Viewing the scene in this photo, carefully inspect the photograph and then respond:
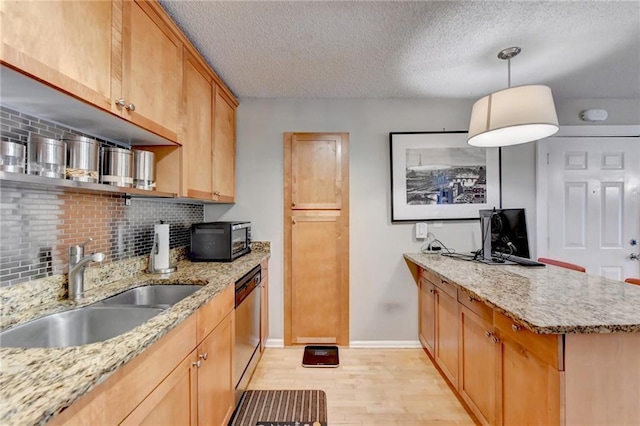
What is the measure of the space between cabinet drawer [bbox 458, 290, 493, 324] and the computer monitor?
662mm

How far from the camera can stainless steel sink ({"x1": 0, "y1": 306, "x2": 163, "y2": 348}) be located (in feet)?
3.19

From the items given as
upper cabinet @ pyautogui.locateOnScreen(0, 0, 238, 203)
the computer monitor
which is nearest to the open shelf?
upper cabinet @ pyautogui.locateOnScreen(0, 0, 238, 203)

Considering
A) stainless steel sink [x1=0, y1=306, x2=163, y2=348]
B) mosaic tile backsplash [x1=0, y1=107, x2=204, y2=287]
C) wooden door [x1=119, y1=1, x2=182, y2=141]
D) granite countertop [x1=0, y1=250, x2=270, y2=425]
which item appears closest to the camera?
granite countertop [x1=0, y1=250, x2=270, y2=425]

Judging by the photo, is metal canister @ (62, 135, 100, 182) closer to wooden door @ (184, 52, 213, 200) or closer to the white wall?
wooden door @ (184, 52, 213, 200)

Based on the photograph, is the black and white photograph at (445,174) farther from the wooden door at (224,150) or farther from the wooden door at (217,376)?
the wooden door at (217,376)

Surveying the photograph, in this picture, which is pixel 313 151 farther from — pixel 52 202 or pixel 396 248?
pixel 52 202

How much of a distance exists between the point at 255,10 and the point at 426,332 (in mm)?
2731

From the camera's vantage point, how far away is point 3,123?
41.5 inches

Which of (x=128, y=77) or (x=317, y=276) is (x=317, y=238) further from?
(x=128, y=77)

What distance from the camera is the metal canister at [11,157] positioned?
949 mm

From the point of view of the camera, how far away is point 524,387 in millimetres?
1160

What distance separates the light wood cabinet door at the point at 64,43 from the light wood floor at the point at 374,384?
210 cm

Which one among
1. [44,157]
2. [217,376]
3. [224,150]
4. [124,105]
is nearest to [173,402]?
[217,376]

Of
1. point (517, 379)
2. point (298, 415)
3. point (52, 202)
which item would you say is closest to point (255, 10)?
point (52, 202)
